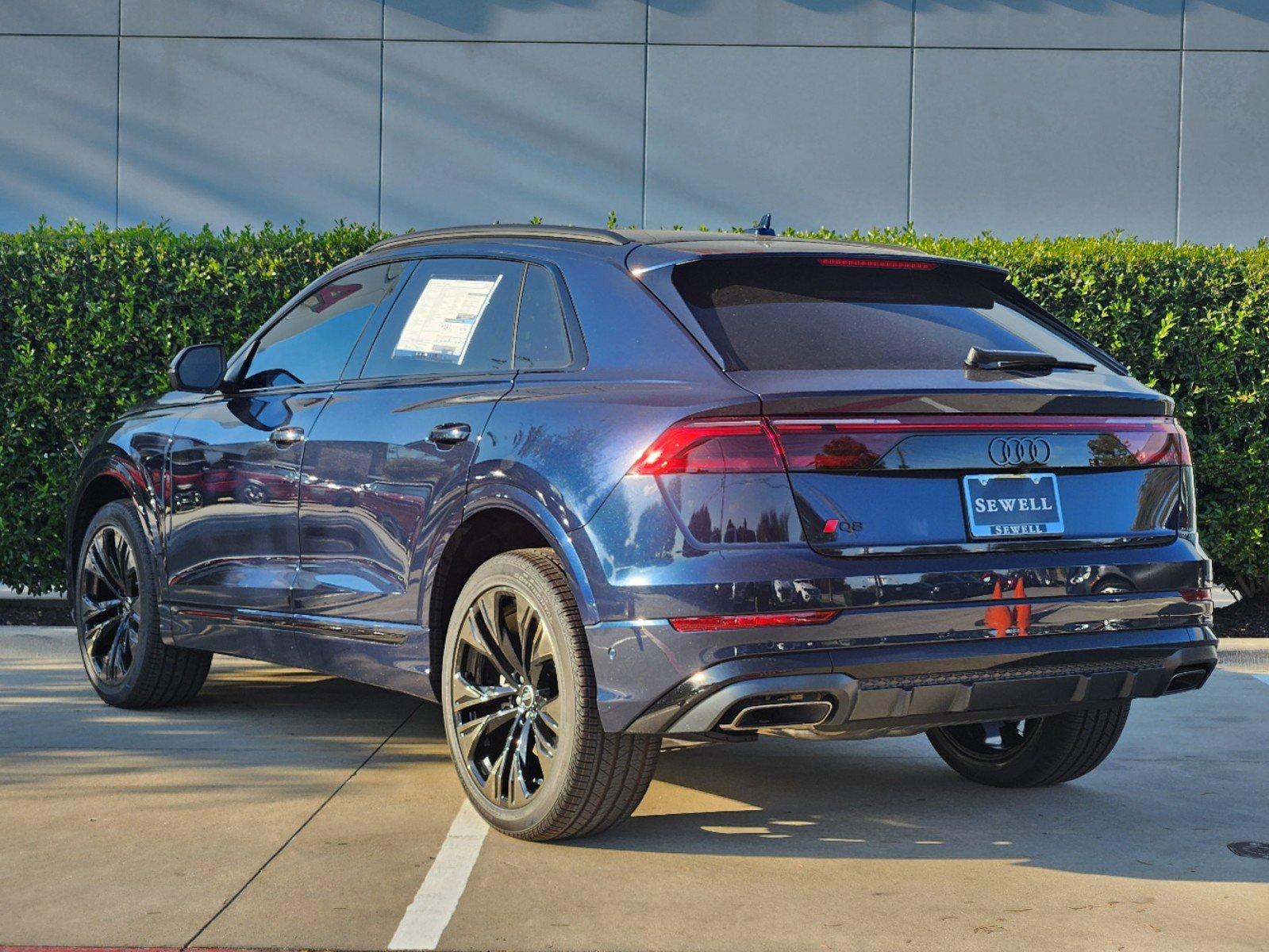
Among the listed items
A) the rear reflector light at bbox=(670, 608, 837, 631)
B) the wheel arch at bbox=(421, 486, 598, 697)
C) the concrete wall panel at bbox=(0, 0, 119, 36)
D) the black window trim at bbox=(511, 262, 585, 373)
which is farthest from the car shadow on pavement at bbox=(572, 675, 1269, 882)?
the concrete wall panel at bbox=(0, 0, 119, 36)

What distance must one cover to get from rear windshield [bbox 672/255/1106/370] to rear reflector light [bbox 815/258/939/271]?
0.01m

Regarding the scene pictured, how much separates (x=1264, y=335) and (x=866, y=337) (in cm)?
533

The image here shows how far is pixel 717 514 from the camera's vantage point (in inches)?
158

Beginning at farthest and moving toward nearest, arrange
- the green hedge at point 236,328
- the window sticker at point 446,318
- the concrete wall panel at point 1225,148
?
1. the concrete wall panel at point 1225,148
2. the green hedge at point 236,328
3. the window sticker at point 446,318

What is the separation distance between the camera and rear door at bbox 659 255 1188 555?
4090 mm

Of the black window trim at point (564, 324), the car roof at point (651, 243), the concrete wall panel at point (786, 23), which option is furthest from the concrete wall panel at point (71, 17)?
the black window trim at point (564, 324)

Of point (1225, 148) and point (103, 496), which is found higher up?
point (1225, 148)

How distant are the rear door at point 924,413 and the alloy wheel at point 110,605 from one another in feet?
10.6

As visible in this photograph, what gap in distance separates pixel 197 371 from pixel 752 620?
310cm

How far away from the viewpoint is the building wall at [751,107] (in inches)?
563

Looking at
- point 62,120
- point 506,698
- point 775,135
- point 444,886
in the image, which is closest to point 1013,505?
point 506,698

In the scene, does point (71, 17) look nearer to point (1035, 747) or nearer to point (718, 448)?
point (1035, 747)

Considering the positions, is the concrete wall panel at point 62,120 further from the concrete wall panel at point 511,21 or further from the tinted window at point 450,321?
the tinted window at point 450,321

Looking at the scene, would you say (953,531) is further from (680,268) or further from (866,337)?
(680,268)
